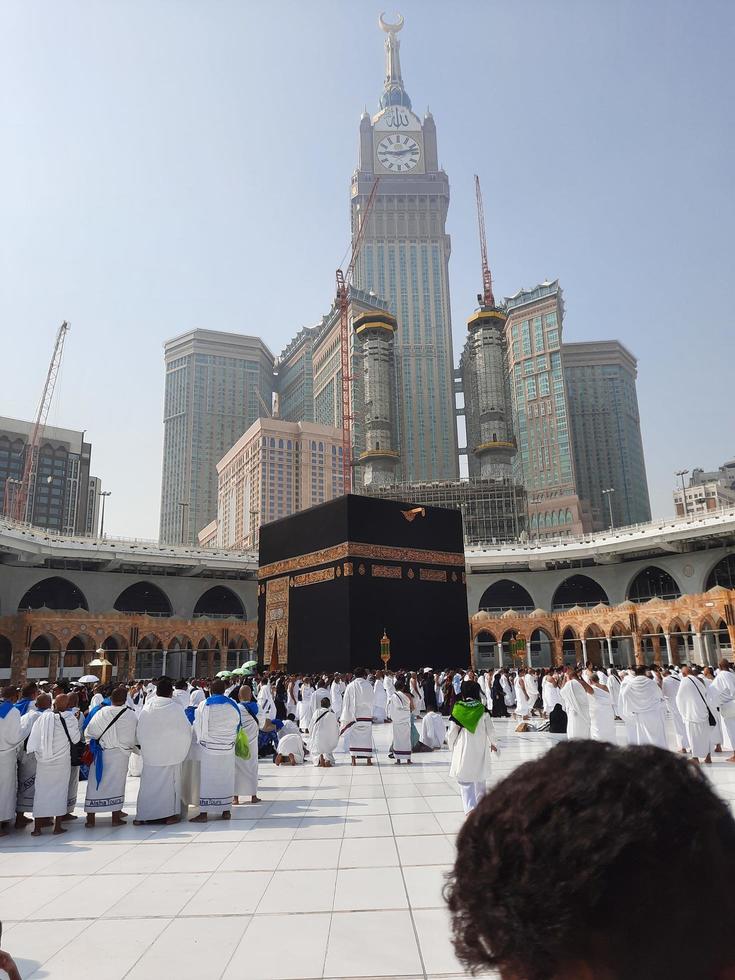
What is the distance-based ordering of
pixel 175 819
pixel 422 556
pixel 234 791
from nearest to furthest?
pixel 175 819 → pixel 234 791 → pixel 422 556

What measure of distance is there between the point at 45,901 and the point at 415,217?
351ft

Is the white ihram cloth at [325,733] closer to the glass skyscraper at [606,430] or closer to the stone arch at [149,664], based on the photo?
the stone arch at [149,664]

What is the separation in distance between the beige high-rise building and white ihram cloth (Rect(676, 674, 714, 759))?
70.2 meters

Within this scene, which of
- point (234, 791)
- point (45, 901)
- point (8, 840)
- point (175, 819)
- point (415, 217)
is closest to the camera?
point (45, 901)

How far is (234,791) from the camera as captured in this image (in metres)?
6.98

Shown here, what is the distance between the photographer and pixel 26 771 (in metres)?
6.32

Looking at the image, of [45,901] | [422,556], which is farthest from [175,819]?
[422,556]

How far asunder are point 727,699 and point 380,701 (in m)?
9.14

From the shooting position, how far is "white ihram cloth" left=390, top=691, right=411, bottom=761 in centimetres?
959

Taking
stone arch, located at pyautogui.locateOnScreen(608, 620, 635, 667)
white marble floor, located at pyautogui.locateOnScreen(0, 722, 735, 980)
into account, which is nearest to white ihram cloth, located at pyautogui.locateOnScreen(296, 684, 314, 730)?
white marble floor, located at pyautogui.locateOnScreen(0, 722, 735, 980)

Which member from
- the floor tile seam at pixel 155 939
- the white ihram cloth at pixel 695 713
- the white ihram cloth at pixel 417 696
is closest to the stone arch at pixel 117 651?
the white ihram cloth at pixel 417 696

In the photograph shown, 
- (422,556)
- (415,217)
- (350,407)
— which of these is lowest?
(422,556)

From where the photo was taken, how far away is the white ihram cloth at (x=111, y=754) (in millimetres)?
6312

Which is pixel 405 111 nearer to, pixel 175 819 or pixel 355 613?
pixel 355 613
